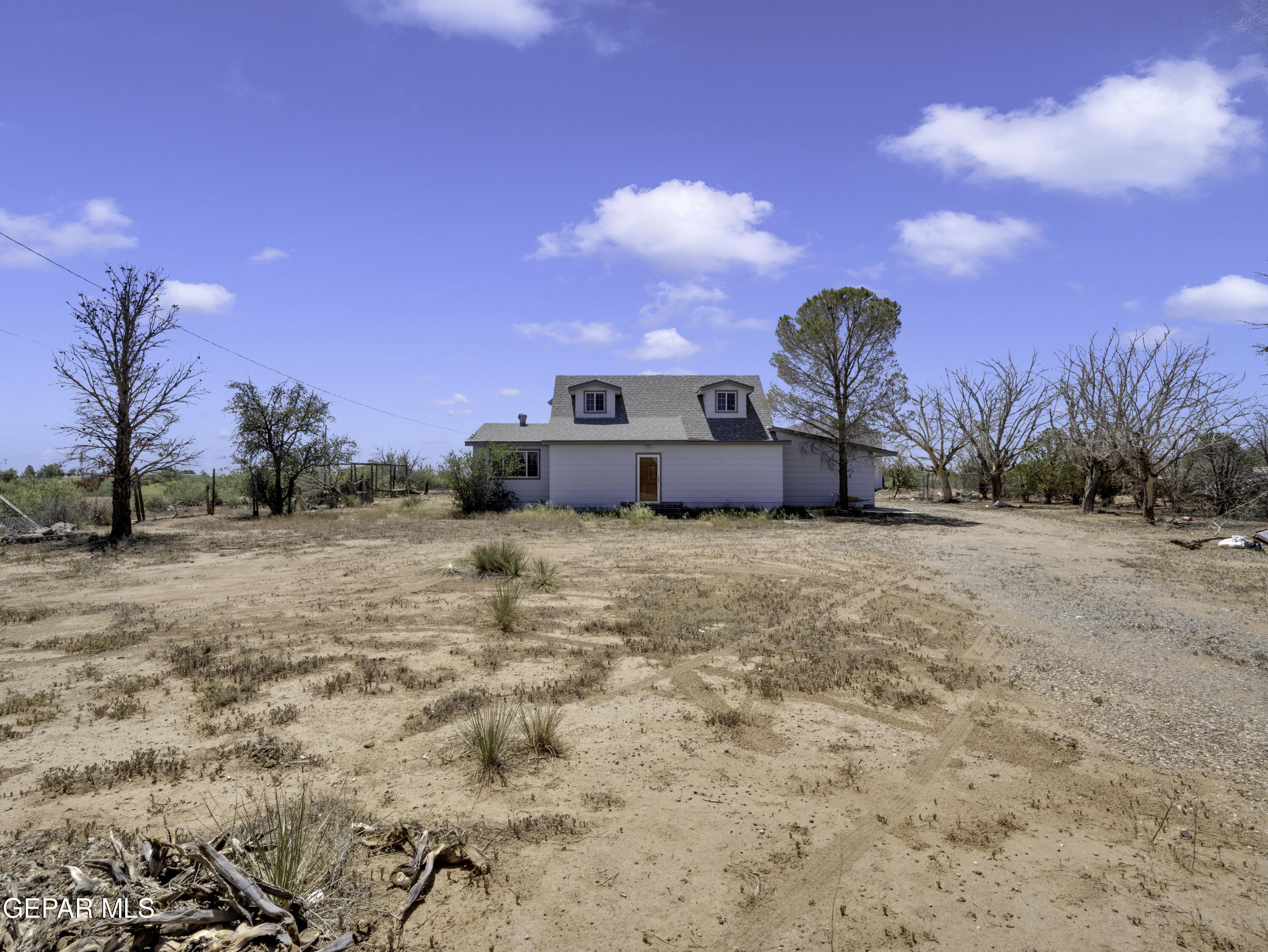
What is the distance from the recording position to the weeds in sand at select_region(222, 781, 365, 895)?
126 inches

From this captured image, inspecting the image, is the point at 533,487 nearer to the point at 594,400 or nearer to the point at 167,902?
the point at 594,400

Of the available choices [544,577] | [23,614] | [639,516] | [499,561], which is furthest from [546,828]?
[639,516]

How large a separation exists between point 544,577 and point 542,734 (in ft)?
19.6

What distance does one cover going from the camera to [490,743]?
4.66 metres

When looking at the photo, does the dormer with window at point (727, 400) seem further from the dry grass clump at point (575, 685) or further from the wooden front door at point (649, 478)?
the dry grass clump at point (575, 685)

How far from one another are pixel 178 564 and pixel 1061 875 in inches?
593

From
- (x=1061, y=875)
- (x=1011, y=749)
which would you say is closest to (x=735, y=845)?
(x=1061, y=875)

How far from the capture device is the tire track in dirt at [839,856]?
319 centimetres

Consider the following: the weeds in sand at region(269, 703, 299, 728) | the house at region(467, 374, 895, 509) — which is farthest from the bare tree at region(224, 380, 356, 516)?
the weeds in sand at region(269, 703, 299, 728)

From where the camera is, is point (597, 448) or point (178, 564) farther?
point (597, 448)

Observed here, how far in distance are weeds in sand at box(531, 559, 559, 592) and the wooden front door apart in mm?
13779

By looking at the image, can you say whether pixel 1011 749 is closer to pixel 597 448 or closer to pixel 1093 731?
pixel 1093 731

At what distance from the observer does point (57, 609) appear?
30.8 feet

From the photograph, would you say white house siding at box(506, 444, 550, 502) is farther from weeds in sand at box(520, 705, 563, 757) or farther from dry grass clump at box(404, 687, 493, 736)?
weeds in sand at box(520, 705, 563, 757)
